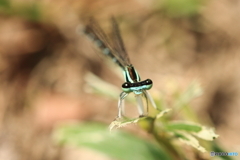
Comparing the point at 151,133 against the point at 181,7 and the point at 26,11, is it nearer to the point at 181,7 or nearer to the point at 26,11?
the point at 181,7

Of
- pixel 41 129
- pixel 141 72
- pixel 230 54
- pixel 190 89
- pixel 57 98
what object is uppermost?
pixel 230 54

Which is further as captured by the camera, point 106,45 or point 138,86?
point 106,45

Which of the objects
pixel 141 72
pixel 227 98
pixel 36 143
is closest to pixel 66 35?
pixel 141 72

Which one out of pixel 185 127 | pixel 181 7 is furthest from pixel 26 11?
pixel 185 127

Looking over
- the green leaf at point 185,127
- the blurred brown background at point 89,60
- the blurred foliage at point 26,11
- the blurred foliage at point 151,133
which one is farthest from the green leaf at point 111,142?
the blurred foliage at point 26,11

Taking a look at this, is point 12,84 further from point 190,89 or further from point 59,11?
point 190,89

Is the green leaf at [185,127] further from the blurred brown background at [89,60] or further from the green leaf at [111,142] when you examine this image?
the blurred brown background at [89,60]
